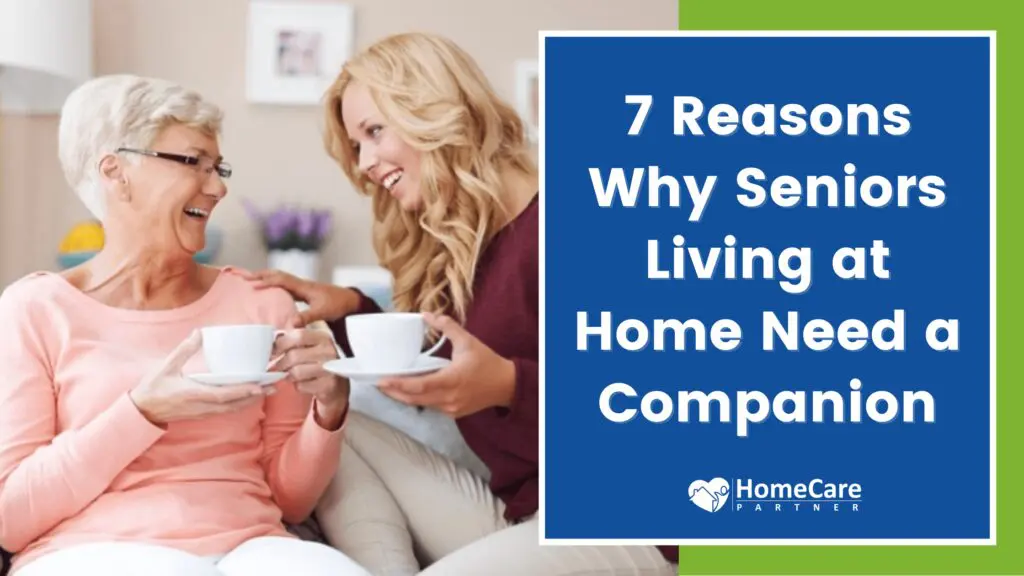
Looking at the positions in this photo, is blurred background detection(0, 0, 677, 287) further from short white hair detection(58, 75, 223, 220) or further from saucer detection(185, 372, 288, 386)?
saucer detection(185, 372, 288, 386)

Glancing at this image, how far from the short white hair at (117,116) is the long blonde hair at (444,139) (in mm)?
270

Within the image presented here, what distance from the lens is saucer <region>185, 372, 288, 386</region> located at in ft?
3.55

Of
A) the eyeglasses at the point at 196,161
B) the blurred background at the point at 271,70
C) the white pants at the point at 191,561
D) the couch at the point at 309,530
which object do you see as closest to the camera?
the white pants at the point at 191,561

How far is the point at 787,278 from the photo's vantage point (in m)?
1.09

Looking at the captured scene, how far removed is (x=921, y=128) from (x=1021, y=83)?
0.38 ft

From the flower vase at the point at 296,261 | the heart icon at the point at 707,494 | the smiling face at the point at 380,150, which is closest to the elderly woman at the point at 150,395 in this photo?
the smiling face at the point at 380,150

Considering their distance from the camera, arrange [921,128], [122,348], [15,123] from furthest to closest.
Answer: [15,123], [122,348], [921,128]

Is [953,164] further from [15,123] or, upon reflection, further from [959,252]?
[15,123]

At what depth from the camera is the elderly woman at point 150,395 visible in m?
1.10

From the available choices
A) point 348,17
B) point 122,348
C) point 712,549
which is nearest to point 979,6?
point 712,549

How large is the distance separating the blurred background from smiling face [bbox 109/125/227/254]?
130 centimetres

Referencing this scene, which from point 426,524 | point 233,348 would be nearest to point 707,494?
point 426,524

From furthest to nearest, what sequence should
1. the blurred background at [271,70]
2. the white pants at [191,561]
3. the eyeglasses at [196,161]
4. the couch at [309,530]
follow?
1. the blurred background at [271,70]
2. the couch at [309,530]
3. the eyeglasses at [196,161]
4. the white pants at [191,561]

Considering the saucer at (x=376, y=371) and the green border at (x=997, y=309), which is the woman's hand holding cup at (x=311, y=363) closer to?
Result: the saucer at (x=376, y=371)
